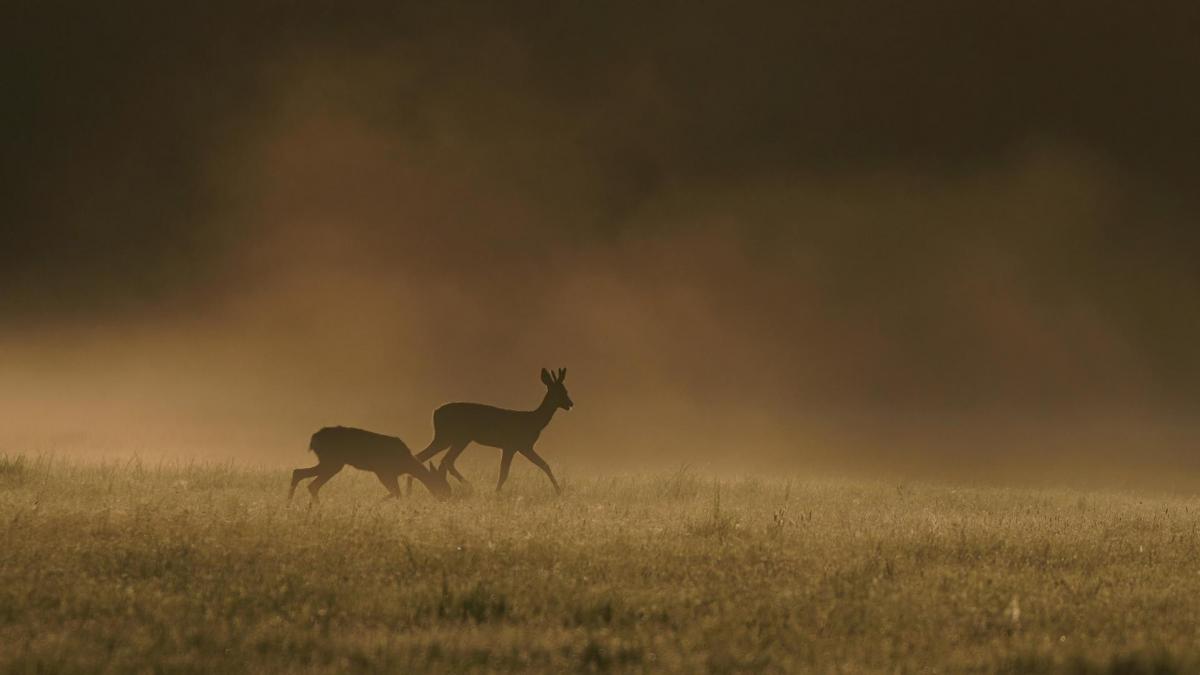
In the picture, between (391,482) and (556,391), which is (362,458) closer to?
(391,482)

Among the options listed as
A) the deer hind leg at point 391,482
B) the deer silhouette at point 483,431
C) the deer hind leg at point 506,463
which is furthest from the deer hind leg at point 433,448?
the deer hind leg at point 391,482

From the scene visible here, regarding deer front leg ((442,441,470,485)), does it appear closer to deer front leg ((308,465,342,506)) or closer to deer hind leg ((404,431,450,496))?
deer hind leg ((404,431,450,496))

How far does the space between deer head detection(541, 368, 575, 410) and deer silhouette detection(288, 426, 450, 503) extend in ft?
13.2

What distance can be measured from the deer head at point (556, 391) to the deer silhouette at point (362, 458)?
403cm

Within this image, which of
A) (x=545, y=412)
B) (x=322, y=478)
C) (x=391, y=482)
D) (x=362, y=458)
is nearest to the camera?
(x=322, y=478)

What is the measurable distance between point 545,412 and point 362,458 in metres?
5.08

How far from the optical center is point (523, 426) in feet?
76.2

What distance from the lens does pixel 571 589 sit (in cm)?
1120

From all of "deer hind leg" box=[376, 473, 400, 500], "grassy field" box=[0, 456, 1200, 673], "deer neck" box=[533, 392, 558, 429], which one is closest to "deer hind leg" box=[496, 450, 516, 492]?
"deer neck" box=[533, 392, 558, 429]

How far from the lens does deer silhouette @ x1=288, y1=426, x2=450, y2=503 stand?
A: 19484 mm

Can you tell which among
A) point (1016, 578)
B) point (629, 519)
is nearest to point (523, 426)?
point (629, 519)

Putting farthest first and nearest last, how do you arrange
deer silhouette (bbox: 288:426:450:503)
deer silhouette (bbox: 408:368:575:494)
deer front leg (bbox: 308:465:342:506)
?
deer silhouette (bbox: 408:368:575:494) < deer silhouette (bbox: 288:426:450:503) < deer front leg (bbox: 308:465:342:506)

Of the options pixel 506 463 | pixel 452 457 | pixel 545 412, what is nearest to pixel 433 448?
pixel 452 457

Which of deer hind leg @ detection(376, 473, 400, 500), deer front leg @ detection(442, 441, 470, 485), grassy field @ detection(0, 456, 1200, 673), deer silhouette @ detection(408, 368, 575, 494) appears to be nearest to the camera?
grassy field @ detection(0, 456, 1200, 673)
